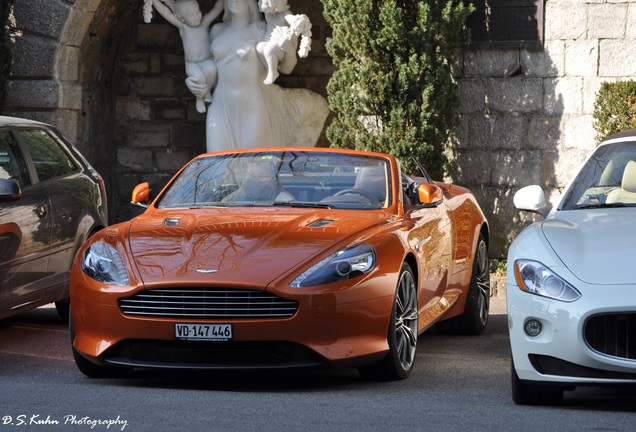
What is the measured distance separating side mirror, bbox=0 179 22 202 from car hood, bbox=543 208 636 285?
134 inches

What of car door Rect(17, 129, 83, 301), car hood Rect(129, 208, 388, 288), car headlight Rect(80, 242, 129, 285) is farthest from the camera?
car door Rect(17, 129, 83, 301)

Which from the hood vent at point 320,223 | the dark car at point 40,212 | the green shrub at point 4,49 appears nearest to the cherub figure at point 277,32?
the green shrub at point 4,49

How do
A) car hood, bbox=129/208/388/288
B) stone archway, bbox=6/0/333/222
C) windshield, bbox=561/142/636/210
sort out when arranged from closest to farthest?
car hood, bbox=129/208/388/288, windshield, bbox=561/142/636/210, stone archway, bbox=6/0/333/222

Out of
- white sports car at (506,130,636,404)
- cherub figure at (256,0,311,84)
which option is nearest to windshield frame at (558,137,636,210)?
A: white sports car at (506,130,636,404)

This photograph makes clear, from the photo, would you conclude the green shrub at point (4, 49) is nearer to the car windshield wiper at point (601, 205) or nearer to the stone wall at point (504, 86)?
the stone wall at point (504, 86)

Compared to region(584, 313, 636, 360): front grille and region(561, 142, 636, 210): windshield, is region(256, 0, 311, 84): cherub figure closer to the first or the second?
region(561, 142, 636, 210): windshield

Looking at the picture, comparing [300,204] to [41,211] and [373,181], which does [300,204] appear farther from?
[41,211]

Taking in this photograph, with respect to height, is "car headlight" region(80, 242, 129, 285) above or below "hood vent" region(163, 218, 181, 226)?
below

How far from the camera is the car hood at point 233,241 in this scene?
669 cm

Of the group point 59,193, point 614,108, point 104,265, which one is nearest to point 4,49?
point 59,193

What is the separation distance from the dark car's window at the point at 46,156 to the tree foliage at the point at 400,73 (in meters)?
4.21

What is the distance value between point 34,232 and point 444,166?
19.7ft

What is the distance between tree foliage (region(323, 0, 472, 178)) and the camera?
512 inches

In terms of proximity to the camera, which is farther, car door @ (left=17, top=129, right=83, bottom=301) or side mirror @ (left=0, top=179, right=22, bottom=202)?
car door @ (left=17, top=129, right=83, bottom=301)
